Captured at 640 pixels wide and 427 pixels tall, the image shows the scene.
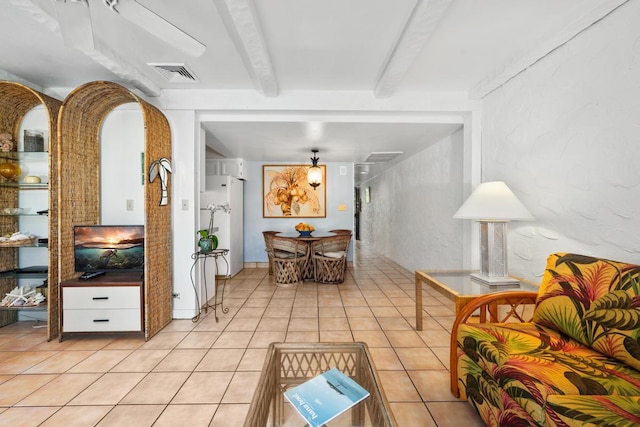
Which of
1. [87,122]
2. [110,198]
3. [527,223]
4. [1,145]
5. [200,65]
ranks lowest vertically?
[527,223]

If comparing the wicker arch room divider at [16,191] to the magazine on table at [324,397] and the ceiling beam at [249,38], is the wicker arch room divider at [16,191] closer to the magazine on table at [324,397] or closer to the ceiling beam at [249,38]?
the ceiling beam at [249,38]

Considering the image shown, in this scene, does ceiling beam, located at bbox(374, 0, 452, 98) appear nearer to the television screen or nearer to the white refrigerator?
the television screen

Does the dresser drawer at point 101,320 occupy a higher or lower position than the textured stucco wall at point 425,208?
lower

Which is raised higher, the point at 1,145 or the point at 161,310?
the point at 1,145

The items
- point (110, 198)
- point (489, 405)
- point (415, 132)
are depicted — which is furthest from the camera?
point (415, 132)

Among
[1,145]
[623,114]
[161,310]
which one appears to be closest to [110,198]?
[1,145]

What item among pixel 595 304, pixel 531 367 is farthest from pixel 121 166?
pixel 595 304

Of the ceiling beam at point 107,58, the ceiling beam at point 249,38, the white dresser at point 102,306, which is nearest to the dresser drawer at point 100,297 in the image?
the white dresser at point 102,306

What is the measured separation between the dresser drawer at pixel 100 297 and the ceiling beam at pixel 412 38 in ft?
9.96

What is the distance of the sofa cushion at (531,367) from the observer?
1136 millimetres

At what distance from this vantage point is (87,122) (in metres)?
2.85

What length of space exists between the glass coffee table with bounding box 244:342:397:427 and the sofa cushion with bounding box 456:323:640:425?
0.60m

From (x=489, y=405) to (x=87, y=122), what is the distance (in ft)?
13.1

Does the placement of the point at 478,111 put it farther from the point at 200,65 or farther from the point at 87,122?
the point at 87,122
